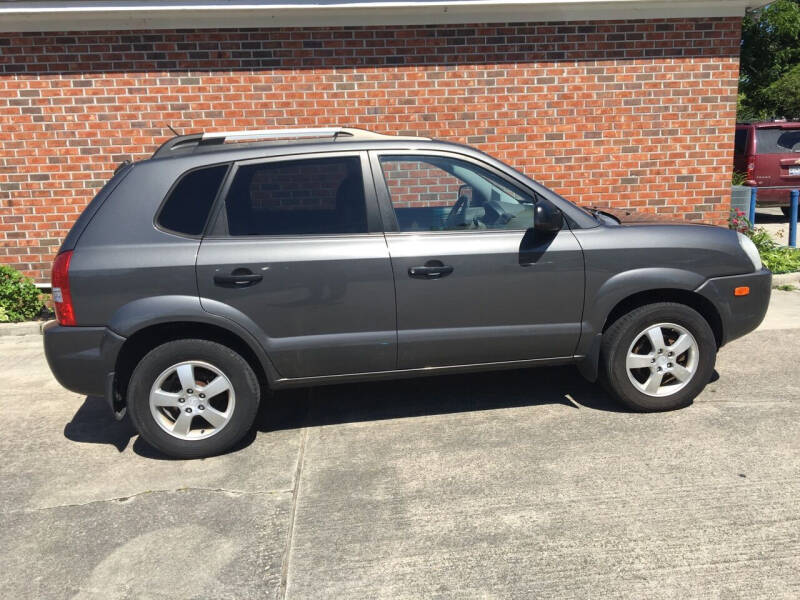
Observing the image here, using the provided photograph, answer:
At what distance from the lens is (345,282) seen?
4062 mm

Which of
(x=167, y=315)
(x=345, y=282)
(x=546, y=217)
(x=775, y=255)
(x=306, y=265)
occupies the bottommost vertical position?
(x=775, y=255)

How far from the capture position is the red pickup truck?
13.8 m

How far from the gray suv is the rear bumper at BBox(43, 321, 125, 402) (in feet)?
0.04

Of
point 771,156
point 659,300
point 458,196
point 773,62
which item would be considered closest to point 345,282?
point 458,196

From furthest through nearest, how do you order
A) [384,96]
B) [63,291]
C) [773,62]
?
[773,62] → [384,96] → [63,291]

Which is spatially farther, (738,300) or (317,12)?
(317,12)

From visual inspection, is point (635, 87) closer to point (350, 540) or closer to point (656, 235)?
point (656, 235)

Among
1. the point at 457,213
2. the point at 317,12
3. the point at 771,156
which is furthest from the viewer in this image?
the point at 771,156

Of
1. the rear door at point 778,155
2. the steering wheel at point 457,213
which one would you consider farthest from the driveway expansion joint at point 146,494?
the rear door at point 778,155

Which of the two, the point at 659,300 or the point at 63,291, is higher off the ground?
the point at 63,291

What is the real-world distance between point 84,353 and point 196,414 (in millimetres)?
698

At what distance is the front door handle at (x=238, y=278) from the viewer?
3977mm

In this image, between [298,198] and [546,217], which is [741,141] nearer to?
[546,217]

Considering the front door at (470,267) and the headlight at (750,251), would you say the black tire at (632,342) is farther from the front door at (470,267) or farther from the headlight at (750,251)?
the headlight at (750,251)
